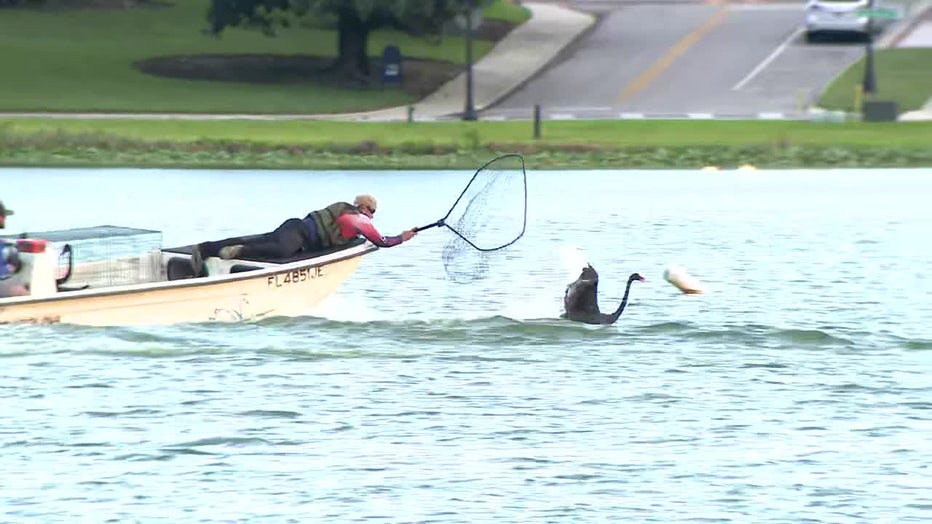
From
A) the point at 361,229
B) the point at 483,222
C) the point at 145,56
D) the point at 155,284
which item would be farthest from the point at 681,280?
the point at 145,56

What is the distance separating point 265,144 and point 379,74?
21309 millimetres

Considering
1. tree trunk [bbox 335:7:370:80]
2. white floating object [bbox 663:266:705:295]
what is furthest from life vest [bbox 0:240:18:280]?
tree trunk [bbox 335:7:370:80]

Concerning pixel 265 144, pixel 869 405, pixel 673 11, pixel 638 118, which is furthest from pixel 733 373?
pixel 673 11

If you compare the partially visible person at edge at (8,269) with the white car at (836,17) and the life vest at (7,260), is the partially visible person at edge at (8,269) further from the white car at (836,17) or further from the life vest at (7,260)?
the white car at (836,17)

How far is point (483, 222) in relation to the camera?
41.4m

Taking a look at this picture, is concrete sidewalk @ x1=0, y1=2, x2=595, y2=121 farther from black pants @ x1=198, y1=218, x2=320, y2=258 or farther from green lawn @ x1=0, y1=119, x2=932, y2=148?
black pants @ x1=198, y1=218, x2=320, y2=258

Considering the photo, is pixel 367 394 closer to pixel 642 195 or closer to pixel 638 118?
pixel 642 195

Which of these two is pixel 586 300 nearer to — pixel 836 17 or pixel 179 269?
pixel 179 269

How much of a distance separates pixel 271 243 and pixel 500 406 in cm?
562

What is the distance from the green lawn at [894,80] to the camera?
7212 cm

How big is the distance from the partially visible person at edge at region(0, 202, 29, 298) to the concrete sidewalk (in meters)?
42.1

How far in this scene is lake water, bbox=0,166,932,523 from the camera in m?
19.8

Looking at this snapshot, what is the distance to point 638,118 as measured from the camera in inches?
2714

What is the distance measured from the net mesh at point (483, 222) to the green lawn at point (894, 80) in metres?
15.1
